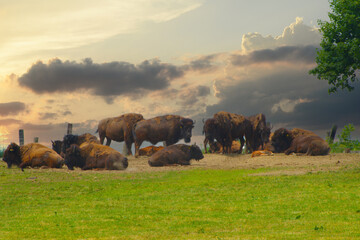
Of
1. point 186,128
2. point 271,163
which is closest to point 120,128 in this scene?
point 186,128

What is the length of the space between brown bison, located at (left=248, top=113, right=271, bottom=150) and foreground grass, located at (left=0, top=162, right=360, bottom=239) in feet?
68.0

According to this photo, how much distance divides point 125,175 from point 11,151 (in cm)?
1028

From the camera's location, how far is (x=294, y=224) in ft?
44.1

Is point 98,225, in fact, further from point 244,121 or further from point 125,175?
point 244,121

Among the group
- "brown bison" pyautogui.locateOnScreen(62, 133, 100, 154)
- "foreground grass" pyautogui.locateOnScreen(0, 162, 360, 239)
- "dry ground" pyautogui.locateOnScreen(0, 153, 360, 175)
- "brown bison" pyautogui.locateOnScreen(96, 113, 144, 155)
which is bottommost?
"foreground grass" pyautogui.locateOnScreen(0, 162, 360, 239)

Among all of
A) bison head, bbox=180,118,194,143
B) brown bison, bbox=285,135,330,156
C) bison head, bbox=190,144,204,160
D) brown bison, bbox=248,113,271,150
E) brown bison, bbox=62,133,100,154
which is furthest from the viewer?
brown bison, bbox=248,113,271,150

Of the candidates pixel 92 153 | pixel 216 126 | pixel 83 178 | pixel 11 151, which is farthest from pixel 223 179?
pixel 216 126

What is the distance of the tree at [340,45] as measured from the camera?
2822cm

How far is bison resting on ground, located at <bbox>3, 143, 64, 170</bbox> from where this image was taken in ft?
107

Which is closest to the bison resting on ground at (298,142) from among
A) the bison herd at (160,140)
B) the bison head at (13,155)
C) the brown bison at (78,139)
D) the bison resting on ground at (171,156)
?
the bison herd at (160,140)

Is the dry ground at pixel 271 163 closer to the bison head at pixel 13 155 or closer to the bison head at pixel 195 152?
the bison head at pixel 195 152

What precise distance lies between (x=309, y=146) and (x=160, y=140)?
1311cm

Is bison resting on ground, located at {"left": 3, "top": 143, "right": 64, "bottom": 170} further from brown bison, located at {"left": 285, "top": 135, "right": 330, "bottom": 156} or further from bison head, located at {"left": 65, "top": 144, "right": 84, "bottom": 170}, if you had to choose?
brown bison, located at {"left": 285, "top": 135, "right": 330, "bottom": 156}

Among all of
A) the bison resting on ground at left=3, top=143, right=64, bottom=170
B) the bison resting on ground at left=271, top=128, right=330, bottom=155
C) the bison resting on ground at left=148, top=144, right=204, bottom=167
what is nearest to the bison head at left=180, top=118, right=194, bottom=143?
the bison resting on ground at left=271, top=128, right=330, bottom=155
